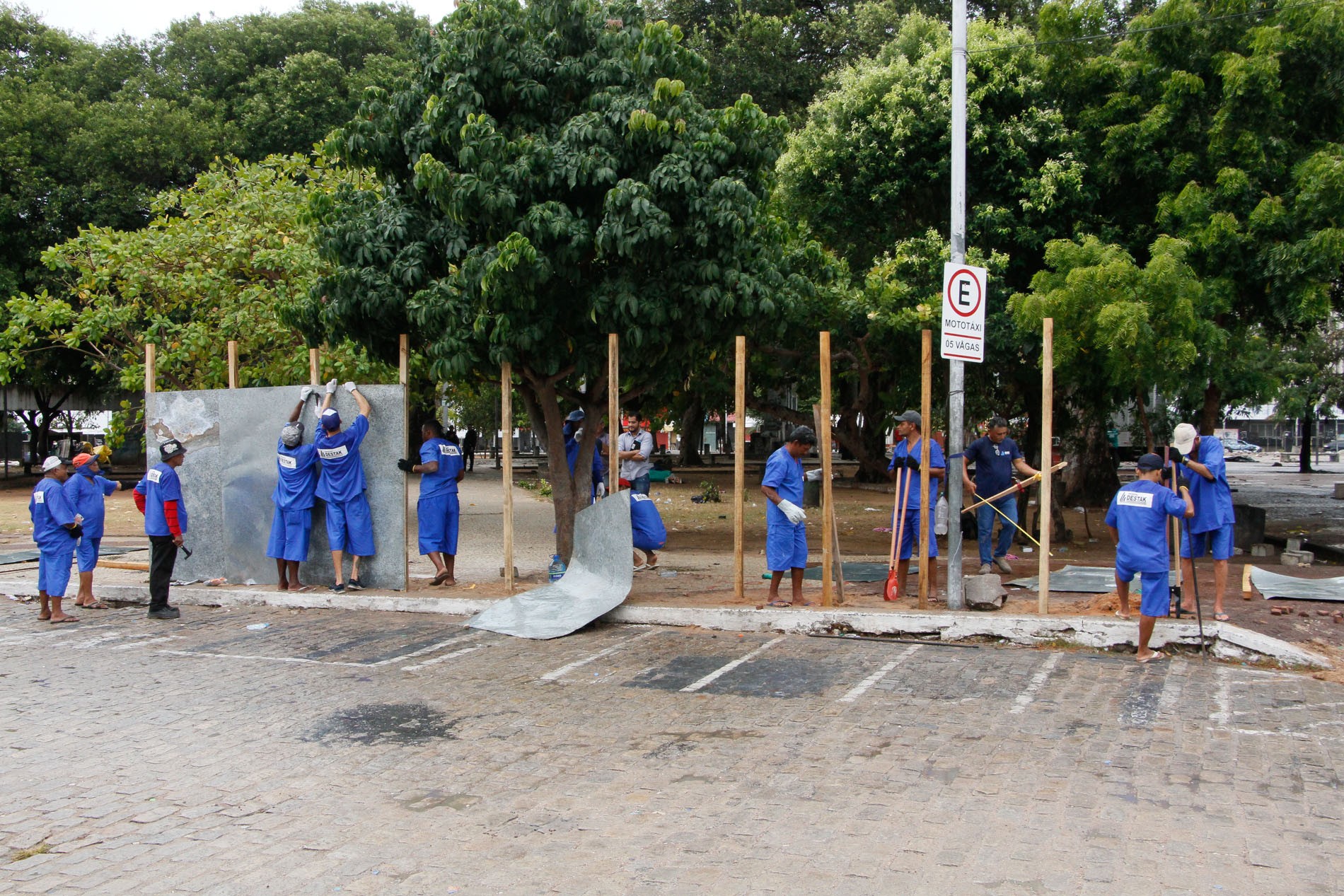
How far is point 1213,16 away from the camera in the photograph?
13.2 meters

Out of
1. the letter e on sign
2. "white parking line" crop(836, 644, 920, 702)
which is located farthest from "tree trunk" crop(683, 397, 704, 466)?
"white parking line" crop(836, 644, 920, 702)

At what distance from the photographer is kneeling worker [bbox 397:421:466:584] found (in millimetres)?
10570

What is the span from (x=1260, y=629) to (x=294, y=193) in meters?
13.5

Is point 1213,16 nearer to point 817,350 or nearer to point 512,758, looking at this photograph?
point 817,350

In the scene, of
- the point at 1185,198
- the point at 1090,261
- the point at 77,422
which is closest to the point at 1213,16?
the point at 1185,198

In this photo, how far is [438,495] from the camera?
1071 centimetres

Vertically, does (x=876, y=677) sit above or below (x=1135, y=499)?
below

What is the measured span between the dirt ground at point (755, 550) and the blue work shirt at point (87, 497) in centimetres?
182

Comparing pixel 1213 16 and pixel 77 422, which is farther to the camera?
pixel 77 422

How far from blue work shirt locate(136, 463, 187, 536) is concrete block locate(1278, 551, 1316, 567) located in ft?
41.9

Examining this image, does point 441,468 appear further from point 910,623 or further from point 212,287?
point 212,287

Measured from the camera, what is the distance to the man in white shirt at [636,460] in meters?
12.3

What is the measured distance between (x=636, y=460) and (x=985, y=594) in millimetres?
4584

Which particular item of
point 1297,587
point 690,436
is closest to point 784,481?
point 1297,587
